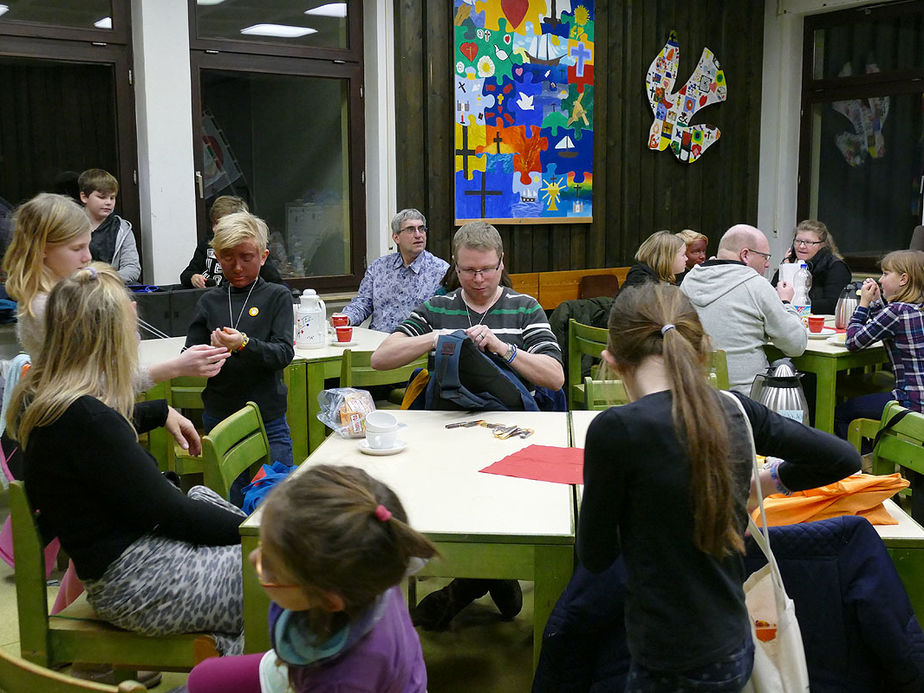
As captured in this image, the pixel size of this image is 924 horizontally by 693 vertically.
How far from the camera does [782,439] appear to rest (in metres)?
1.72

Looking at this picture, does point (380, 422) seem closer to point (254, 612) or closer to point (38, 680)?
point (254, 612)

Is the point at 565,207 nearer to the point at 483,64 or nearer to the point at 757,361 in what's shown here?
the point at 483,64

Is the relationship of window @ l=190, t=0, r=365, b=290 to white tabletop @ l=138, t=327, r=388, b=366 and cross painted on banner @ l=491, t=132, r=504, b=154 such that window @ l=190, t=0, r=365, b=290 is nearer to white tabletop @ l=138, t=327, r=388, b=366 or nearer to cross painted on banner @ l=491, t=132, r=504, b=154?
cross painted on banner @ l=491, t=132, r=504, b=154

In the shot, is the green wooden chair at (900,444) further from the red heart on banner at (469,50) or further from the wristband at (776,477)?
the red heart on banner at (469,50)

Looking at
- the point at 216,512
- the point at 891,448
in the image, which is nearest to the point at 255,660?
the point at 216,512

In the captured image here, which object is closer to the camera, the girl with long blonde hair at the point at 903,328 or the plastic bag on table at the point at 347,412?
the plastic bag on table at the point at 347,412

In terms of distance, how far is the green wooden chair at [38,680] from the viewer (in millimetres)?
1304

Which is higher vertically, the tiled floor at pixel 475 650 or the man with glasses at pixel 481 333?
the man with glasses at pixel 481 333

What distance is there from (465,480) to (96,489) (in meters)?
0.89

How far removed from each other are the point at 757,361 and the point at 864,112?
4.37 m

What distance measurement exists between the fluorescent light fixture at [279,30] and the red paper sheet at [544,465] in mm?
4326

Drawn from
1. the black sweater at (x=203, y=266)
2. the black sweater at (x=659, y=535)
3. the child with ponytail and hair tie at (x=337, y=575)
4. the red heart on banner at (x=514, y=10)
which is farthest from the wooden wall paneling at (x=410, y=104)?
the child with ponytail and hair tie at (x=337, y=575)

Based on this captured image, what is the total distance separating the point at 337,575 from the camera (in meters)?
1.37

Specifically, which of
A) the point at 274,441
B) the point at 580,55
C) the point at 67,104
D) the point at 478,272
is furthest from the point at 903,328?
the point at 67,104
